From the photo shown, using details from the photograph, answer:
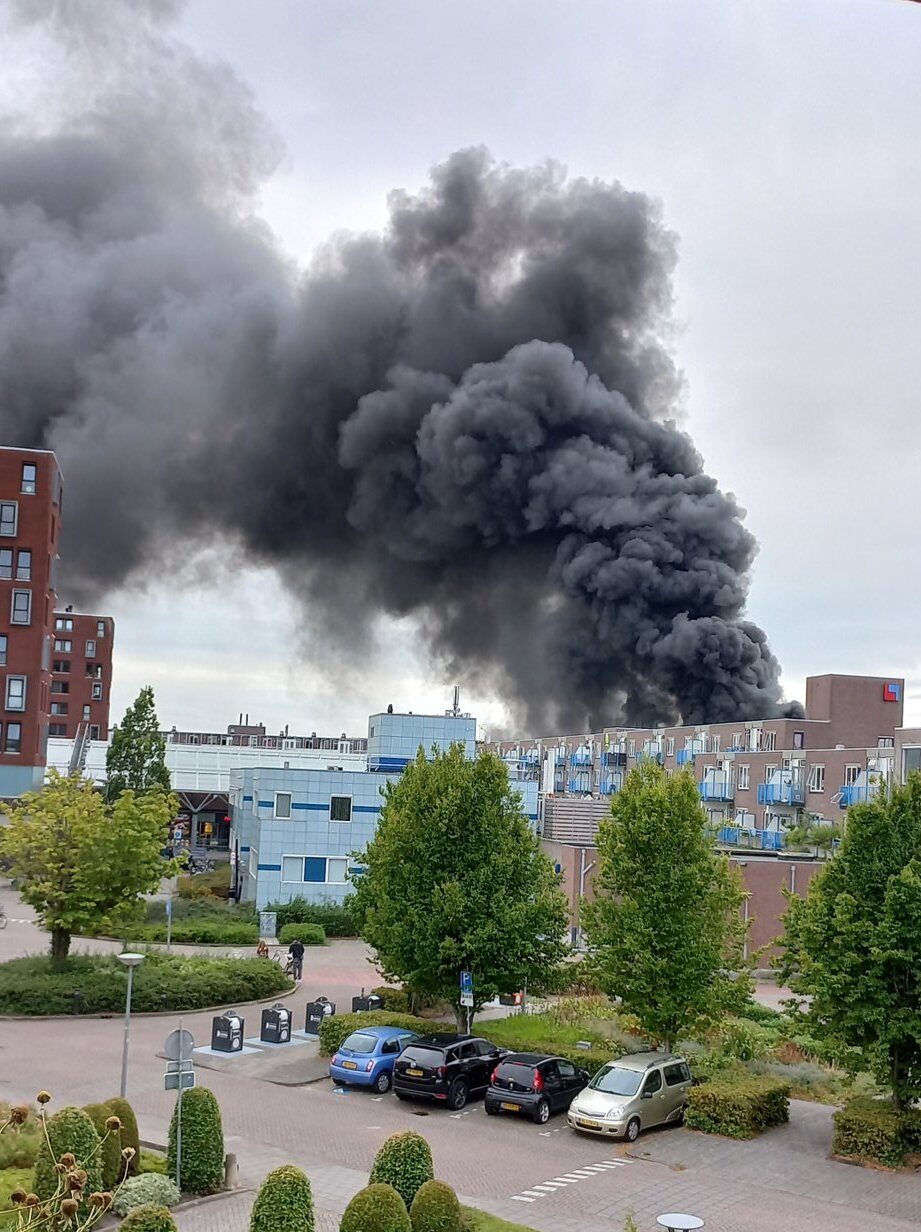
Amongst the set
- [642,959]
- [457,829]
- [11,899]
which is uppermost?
[457,829]

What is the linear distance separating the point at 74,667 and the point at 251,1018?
76.8 m

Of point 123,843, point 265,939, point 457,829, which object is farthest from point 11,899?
point 457,829

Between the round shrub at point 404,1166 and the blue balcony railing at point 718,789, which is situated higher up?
the blue balcony railing at point 718,789

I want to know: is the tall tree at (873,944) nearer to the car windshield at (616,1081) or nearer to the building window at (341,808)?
the car windshield at (616,1081)

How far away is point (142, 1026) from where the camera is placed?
2708cm

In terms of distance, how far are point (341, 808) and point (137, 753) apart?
11621 millimetres

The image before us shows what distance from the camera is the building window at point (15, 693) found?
61.4 m

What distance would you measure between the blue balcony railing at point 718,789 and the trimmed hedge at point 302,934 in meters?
20.5

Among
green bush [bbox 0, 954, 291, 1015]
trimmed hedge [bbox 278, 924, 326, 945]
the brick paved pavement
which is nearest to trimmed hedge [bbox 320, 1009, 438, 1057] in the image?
the brick paved pavement

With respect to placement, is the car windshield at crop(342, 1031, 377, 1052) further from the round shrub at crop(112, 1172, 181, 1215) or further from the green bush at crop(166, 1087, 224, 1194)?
the round shrub at crop(112, 1172, 181, 1215)

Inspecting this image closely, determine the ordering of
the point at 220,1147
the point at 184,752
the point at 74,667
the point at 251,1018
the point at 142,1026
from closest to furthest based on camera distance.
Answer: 1. the point at 220,1147
2. the point at 142,1026
3. the point at 251,1018
4. the point at 184,752
5. the point at 74,667

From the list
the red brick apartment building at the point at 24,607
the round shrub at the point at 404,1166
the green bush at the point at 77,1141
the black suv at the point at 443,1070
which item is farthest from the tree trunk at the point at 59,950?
the red brick apartment building at the point at 24,607

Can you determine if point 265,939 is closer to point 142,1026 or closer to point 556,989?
point 142,1026

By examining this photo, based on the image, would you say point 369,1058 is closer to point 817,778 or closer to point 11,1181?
point 11,1181
